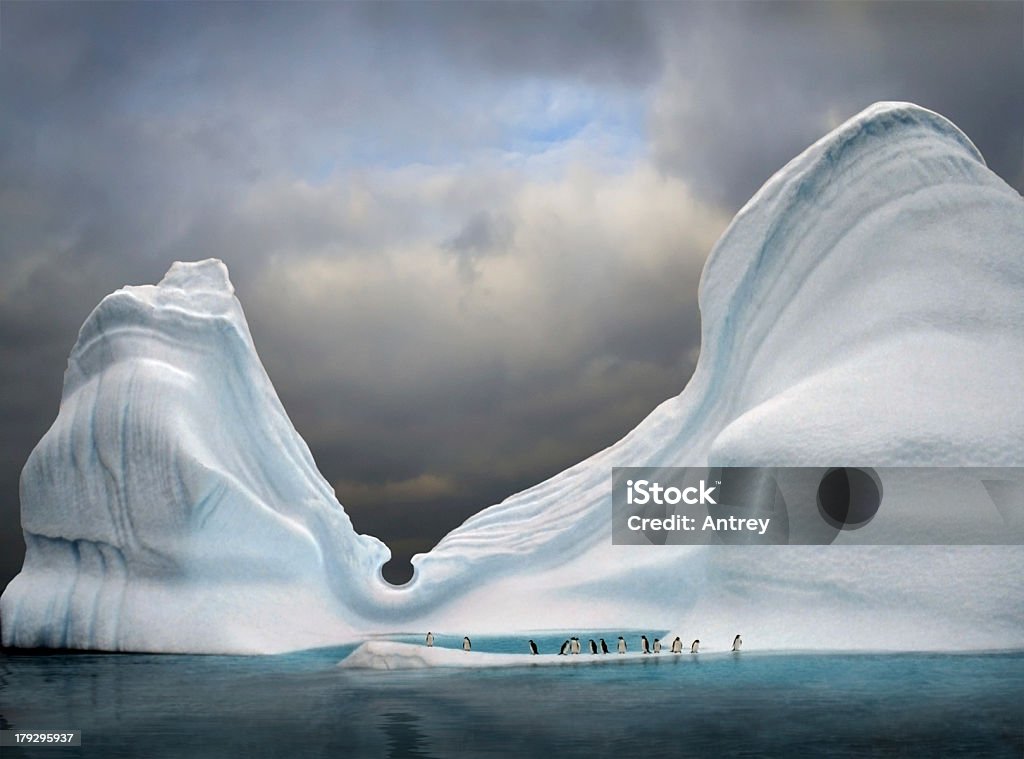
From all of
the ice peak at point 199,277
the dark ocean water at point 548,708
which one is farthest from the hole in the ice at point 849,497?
the ice peak at point 199,277

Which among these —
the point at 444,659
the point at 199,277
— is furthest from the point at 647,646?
the point at 199,277

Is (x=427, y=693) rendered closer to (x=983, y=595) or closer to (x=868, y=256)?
(x=983, y=595)

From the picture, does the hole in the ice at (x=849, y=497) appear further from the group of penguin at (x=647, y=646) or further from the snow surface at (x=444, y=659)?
the snow surface at (x=444, y=659)

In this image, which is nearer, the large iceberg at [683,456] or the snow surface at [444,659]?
the snow surface at [444,659]

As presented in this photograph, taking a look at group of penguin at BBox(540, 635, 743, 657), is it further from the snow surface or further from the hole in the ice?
the hole in the ice

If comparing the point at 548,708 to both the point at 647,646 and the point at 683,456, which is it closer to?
the point at 647,646

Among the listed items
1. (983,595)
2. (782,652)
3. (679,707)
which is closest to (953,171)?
(983,595)

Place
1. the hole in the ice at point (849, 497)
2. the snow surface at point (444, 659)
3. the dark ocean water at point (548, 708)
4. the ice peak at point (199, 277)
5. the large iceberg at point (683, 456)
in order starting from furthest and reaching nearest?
1. the ice peak at point (199, 277)
2. the hole in the ice at point (849, 497)
3. the large iceberg at point (683, 456)
4. the snow surface at point (444, 659)
5. the dark ocean water at point (548, 708)
